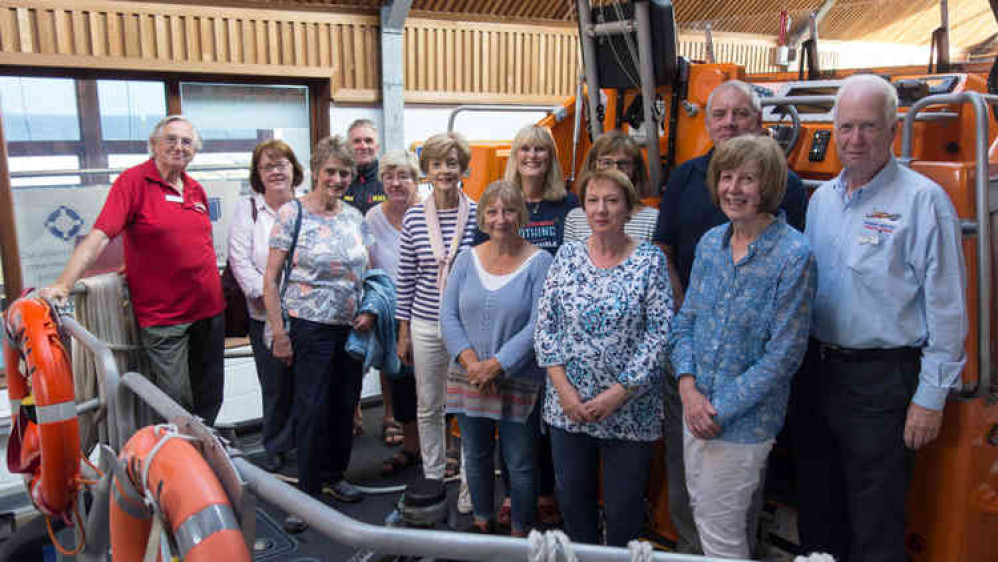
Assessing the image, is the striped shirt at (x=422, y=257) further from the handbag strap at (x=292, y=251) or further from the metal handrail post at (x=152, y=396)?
the metal handrail post at (x=152, y=396)

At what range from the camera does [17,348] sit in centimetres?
262

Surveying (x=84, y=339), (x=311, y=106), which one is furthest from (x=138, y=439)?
(x=311, y=106)

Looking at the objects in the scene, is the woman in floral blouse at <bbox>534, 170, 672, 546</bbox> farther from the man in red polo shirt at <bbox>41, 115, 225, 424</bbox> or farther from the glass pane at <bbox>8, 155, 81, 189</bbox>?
the glass pane at <bbox>8, 155, 81, 189</bbox>

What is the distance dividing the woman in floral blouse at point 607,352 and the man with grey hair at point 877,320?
1.68ft

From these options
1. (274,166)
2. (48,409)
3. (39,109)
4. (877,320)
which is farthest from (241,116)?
(877,320)

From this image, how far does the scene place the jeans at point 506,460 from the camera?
2980mm

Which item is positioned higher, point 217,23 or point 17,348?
point 217,23

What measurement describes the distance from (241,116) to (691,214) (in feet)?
19.6

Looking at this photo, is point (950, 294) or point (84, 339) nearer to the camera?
point (950, 294)

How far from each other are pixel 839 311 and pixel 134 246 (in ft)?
9.59

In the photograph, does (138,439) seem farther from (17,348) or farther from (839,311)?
(839,311)

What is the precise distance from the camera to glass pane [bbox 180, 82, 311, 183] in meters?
7.21

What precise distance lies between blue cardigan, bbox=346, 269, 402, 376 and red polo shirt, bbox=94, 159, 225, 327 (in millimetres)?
797

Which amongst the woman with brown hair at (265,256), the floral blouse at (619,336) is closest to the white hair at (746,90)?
the floral blouse at (619,336)
